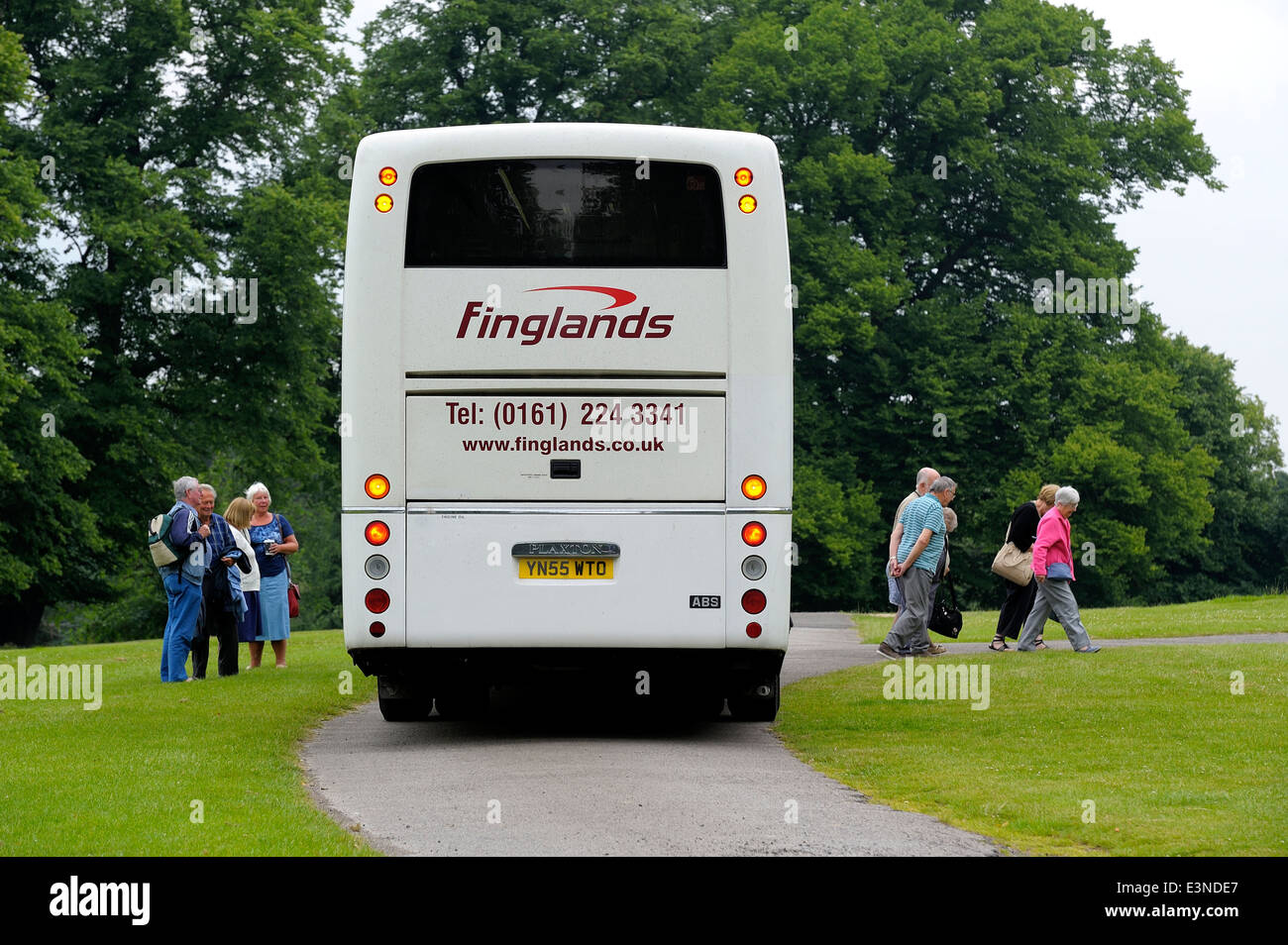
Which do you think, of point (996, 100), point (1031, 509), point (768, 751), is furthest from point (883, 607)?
point (768, 751)

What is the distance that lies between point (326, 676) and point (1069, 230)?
32.7 m

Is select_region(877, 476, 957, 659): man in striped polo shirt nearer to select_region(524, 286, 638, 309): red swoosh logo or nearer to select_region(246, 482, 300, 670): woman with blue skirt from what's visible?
select_region(246, 482, 300, 670): woman with blue skirt

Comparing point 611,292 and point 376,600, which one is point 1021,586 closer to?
point 611,292

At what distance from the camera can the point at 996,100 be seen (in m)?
44.4

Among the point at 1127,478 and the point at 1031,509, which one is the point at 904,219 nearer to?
the point at 1127,478

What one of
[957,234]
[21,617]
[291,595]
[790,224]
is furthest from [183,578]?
[957,234]

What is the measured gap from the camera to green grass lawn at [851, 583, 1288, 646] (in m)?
22.8

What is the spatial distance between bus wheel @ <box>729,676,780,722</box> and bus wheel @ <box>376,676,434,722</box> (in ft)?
7.49

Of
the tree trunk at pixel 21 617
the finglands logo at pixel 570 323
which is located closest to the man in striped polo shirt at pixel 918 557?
the finglands logo at pixel 570 323

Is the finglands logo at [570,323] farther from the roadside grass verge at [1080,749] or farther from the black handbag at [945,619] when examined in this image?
the black handbag at [945,619]

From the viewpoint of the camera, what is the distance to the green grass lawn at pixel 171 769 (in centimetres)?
778

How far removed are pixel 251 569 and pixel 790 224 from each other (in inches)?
1111

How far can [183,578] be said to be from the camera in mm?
15938

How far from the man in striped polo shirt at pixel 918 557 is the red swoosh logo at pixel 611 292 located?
6818 millimetres
